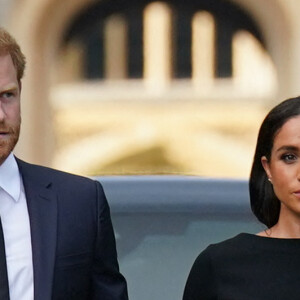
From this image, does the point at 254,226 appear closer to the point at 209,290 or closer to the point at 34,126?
the point at 209,290

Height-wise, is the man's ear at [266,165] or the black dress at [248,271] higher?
the man's ear at [266,165]

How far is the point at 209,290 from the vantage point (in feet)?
12.4

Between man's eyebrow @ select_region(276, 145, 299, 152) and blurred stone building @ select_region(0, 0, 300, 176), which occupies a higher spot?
man's eyebrow @ select_region(276, 145, 299, 152)

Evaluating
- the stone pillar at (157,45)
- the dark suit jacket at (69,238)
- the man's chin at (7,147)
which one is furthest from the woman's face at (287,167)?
the stone pillar at (157,45)

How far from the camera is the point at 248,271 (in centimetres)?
377

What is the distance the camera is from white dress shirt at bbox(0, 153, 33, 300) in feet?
11.9

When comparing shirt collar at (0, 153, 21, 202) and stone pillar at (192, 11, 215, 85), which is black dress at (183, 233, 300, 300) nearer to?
shirt collar at (0, 153, 21, 202)

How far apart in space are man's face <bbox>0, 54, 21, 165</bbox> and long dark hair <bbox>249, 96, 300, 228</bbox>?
2.21 ft

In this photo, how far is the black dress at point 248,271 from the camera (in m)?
3.73

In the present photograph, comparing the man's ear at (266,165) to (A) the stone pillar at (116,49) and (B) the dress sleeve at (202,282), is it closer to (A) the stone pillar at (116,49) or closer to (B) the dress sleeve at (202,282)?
(B) the dress sleeve at (202,282)

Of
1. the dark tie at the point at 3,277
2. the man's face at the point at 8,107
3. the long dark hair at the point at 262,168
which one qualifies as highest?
the man's face at the point at 8,107

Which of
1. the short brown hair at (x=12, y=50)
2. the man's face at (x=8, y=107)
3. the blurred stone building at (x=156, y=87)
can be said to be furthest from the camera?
the blurred stone building at (x=156, y=87)

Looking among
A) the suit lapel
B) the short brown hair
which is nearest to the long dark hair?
the suit lapel

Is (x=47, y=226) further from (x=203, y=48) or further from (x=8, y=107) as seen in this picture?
(x=203, y=48)
